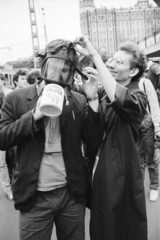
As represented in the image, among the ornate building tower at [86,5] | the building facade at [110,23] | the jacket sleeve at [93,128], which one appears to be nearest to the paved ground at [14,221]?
the jacket sleeve at [93,128]

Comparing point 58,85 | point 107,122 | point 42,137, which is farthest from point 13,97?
point 107,122

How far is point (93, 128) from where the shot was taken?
1519 mm

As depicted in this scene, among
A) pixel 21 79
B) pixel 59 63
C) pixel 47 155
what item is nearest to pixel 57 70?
pixel 59 63

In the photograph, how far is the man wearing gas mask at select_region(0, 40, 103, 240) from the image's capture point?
1.48 meters

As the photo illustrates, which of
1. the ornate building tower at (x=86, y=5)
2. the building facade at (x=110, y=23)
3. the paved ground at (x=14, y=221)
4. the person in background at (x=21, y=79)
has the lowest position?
the paved ground at (x=14, y=221)

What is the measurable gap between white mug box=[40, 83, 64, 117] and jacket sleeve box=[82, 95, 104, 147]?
306 millimetres

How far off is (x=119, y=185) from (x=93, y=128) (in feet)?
1.23

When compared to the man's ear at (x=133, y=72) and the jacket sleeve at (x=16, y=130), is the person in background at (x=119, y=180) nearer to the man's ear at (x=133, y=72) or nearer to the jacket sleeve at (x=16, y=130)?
the man's ear at (x=133, y=72)

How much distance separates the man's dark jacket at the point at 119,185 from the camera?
155 centimetres

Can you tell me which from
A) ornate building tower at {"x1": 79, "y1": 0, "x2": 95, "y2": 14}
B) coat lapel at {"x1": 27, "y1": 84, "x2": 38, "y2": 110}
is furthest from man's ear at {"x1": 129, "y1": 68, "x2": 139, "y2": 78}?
ornate building tower at {"x1": 79, "y1": 0, "x2": 95, "y2": 14}

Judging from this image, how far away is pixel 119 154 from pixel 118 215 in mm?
376

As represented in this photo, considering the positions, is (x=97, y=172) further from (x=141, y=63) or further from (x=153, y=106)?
(x=153, y=106)

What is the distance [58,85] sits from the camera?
1.26m

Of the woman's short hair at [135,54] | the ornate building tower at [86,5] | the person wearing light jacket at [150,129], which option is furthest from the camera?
the ornate building tower at [86,5]
